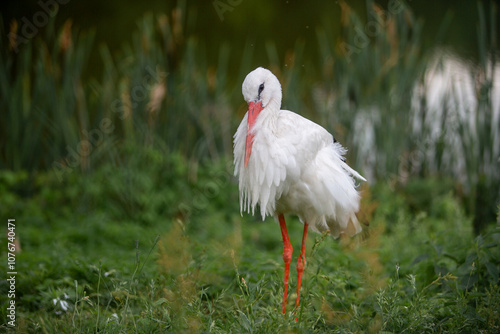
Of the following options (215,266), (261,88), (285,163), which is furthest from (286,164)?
(215,266)

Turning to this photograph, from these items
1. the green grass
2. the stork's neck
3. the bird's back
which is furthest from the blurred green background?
the stork's neck

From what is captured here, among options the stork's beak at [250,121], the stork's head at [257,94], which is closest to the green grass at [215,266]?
the stork's beak at [250,121]

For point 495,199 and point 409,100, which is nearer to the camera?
point 495,199

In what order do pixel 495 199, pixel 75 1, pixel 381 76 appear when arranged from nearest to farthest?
pixel 495 199, pixel 381 76, pixel 75 1

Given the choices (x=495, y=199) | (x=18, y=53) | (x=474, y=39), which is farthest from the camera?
(x=474, y=39)

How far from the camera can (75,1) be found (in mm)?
10062

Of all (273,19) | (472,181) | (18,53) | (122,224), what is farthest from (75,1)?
(472,181)

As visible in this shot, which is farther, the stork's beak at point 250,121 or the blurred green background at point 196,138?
the blurred green background at point 196,138

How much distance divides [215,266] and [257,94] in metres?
1.21

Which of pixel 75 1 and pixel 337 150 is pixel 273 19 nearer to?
pixel 75 1

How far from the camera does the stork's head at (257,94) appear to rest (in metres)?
2.81

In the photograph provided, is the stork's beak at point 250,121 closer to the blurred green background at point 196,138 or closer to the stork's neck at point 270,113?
the stork's neck at point 270,113

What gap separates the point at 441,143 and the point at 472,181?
1.97 feet

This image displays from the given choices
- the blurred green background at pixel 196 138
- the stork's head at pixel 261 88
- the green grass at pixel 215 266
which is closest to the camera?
the green grass at pixel 215 266
